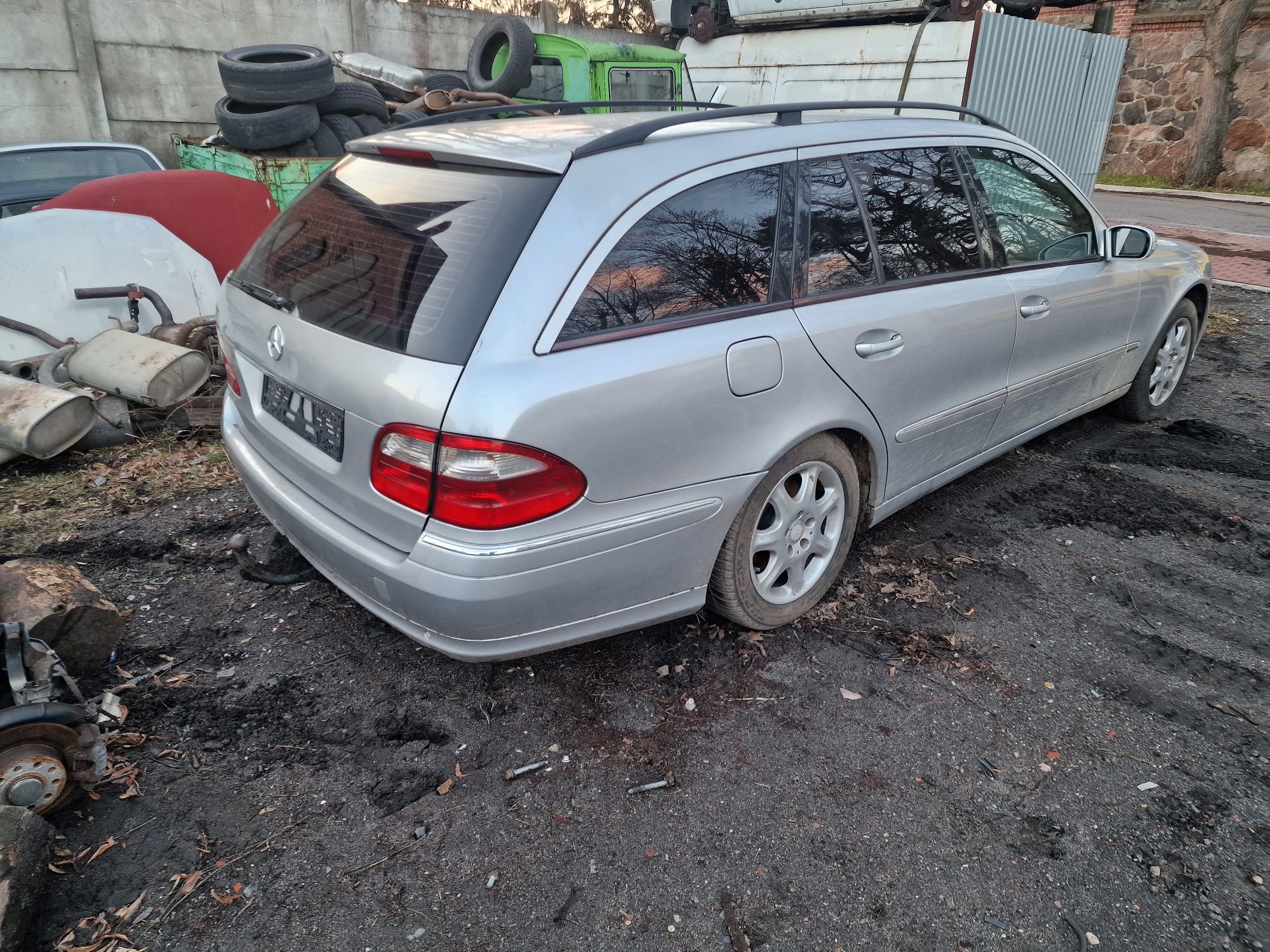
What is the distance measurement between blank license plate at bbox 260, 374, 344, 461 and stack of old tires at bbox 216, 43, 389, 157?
598cm

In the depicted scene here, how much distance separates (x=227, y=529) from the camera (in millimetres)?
3891

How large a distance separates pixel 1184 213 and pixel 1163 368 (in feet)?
37.5

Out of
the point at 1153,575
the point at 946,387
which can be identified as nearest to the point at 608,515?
the point at 946,387

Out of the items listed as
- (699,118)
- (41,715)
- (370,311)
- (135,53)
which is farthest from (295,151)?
(41,715)

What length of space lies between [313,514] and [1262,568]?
12.6 feet

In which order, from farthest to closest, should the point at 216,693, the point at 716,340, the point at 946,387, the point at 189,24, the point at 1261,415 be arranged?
the point at 189,24 → the point at 1261,415 → the point at 946,387 → the point at 216,693 → the point at 716,340

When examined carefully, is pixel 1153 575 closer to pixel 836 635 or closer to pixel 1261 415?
pixel 836 635

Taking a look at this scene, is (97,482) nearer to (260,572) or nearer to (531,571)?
(260,572)

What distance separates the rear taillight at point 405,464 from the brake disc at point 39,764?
103 cm

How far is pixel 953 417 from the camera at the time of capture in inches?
138

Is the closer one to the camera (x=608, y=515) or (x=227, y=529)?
(x=608, y=515)

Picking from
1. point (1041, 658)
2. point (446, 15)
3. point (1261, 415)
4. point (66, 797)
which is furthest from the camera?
point (446, 15)

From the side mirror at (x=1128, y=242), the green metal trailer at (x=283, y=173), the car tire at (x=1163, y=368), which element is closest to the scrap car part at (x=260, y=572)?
the side mirror at (x=1128, y=242)

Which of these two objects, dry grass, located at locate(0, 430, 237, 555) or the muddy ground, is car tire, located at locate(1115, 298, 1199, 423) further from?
dry grass, located at locate(0, 430, 237, 555)
